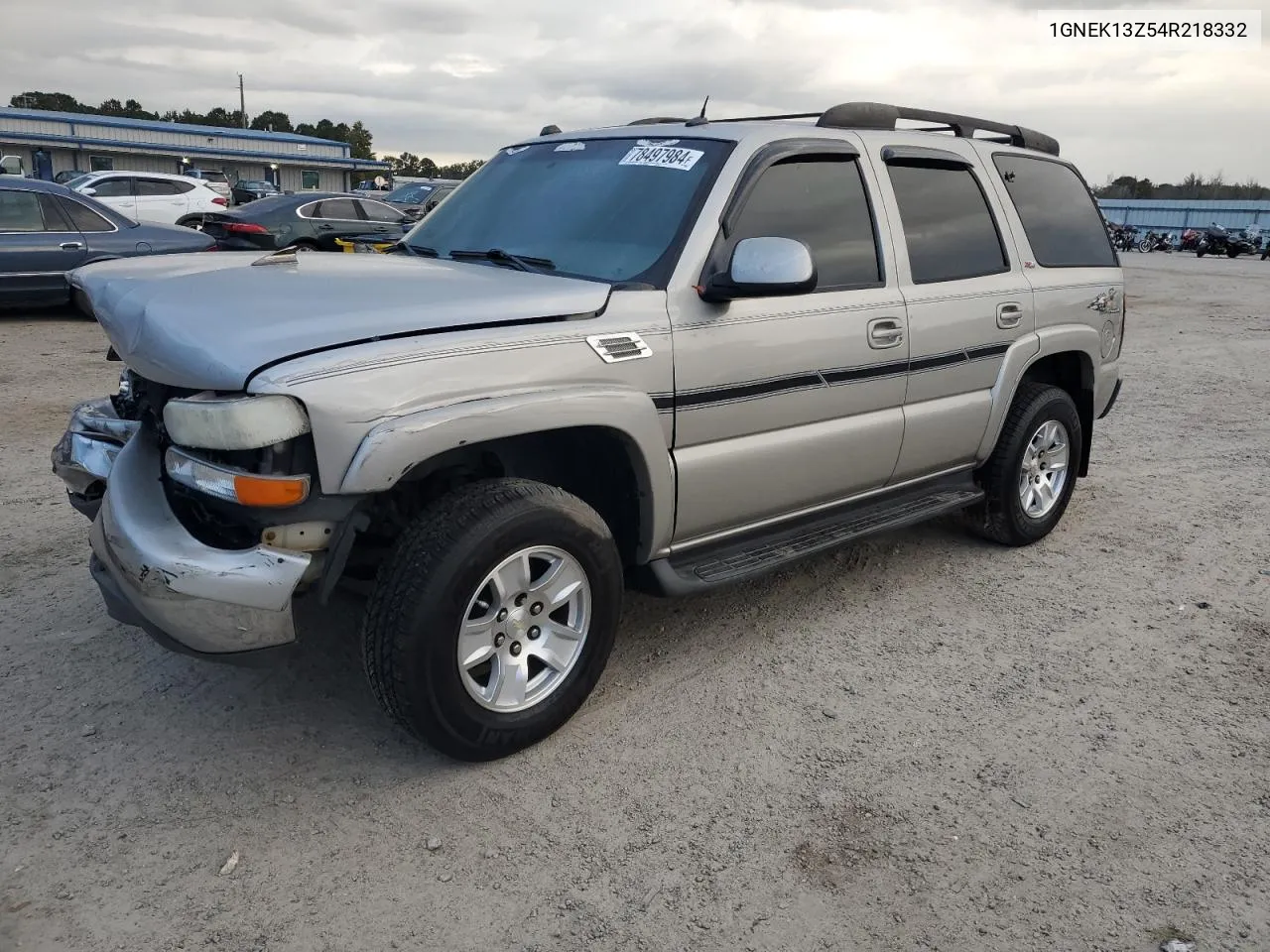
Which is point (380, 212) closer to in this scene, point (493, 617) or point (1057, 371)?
point (1057, 371)

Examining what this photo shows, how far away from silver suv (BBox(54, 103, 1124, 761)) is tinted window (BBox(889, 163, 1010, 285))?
0.02 meters

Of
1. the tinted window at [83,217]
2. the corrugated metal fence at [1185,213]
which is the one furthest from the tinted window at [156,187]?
the corrugated metal fence at [1185,213]

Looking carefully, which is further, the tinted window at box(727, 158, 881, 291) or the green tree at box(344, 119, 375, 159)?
the green tree at box(344, 119, 375, 159)

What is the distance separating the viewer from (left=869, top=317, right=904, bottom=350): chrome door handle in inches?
156

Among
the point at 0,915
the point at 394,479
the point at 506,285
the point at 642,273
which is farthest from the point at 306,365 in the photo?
the point at 0,915

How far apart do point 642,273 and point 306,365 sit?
4.10 feet

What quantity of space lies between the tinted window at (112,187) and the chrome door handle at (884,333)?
1818cm

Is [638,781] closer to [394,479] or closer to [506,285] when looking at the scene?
[394,479]

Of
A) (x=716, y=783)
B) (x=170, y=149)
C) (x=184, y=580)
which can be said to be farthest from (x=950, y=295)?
(x=170, y=149)

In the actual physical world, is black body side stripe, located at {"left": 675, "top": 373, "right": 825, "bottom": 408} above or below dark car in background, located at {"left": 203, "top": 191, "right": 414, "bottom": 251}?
below

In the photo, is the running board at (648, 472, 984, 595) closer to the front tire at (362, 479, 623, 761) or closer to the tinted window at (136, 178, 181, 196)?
the front tire at (362, 479, 623, 761)

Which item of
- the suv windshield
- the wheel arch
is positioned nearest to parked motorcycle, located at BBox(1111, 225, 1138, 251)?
the wheel arch

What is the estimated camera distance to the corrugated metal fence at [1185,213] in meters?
50.8

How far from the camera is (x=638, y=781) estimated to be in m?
3.05
